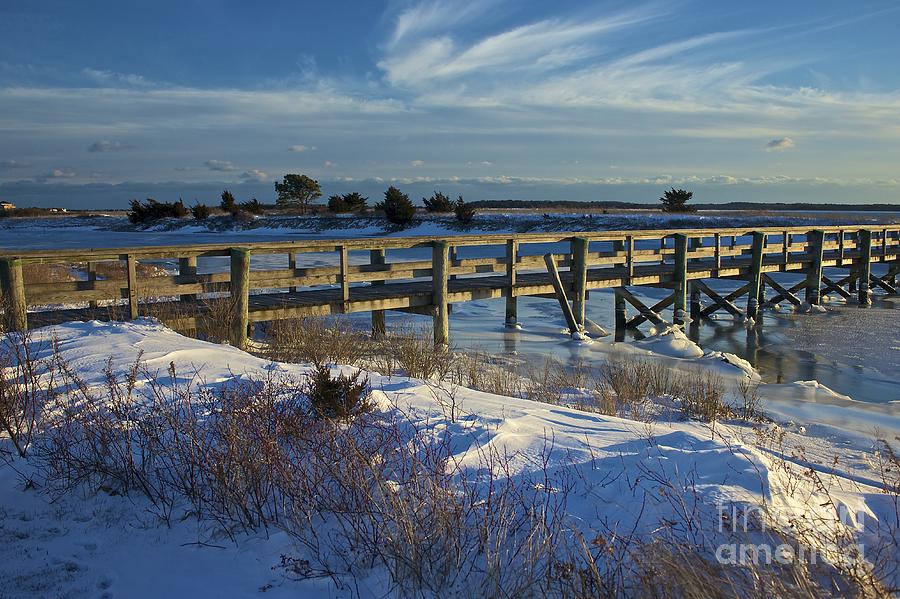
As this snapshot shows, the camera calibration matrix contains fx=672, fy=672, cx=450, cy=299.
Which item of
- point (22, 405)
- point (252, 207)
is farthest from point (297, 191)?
point (22, 405)

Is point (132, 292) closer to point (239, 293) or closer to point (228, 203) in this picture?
point (239, 293)

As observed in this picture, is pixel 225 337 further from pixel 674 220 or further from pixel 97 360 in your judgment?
pixel 674 220

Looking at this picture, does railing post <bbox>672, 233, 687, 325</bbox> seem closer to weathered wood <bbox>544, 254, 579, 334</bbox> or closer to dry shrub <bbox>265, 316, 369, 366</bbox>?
weathered wood <bbox>544, 254, 579, 334</bbox>

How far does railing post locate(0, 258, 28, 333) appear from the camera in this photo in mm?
7489

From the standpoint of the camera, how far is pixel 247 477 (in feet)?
12.6

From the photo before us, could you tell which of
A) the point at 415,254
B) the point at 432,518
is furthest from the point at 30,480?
the point at 415,254

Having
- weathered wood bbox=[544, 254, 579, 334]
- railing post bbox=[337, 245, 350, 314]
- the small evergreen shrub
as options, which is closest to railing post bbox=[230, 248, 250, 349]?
railing post bbox=[337, 245, 350, 314]

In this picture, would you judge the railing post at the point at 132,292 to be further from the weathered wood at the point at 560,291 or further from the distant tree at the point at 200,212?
the distant tree at the point at 200,212

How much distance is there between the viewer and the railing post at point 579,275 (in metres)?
13.7

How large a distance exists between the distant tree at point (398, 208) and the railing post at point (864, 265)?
31.6 metres

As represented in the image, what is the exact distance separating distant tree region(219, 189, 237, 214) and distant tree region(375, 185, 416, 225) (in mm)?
23188

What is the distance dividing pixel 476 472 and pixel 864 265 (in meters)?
21.6

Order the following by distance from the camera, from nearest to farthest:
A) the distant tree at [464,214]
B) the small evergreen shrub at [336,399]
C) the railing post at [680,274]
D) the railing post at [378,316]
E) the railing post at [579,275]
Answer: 1. the small evergreen shrub at [336,399]
2. the railing post at [378,316]
3. the railing post at [579,275]
4. the railing post at [680,274]
5. the distant tree at [464,214]

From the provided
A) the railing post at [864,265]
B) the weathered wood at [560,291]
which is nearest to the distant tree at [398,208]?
the railing post at [864,265]
